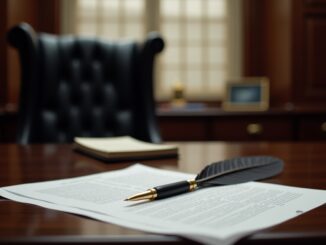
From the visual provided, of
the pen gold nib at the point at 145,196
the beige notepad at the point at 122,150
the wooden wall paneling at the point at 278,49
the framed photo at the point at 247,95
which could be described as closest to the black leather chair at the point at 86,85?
the beige notepad at the point at 122,150

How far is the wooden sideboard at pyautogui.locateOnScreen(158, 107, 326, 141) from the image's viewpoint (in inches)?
96.7

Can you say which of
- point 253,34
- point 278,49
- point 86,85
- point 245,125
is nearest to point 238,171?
point 86,85

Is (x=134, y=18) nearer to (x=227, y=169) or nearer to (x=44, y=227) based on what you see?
(x=227, y=169)

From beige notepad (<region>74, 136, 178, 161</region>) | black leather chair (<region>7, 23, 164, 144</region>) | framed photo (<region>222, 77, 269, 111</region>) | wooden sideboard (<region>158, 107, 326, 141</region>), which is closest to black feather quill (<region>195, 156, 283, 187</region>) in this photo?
beige notepad (<region>74, 136, 178, 161</region>)

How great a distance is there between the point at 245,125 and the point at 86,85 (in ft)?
3.25

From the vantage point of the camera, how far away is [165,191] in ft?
1.79

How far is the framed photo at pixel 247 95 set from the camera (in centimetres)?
269

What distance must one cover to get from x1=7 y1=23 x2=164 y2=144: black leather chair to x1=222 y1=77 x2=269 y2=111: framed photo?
0.95 metres

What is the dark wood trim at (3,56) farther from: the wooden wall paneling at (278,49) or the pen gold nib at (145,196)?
the pen gold nib at (145,196)

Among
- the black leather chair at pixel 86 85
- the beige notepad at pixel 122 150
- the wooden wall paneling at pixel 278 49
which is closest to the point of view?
the beige notepad at pixel 122 150

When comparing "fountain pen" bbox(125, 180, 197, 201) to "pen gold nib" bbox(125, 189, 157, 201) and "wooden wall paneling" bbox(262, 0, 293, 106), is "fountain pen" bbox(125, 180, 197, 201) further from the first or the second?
"wooden wall paneling" bbox(262, 0, 293, 106)

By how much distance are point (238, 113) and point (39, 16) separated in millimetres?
1468

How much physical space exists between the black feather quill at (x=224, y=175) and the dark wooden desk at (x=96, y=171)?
31 mm

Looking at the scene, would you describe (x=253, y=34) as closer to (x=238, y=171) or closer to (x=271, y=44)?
(x=271, y=44)
